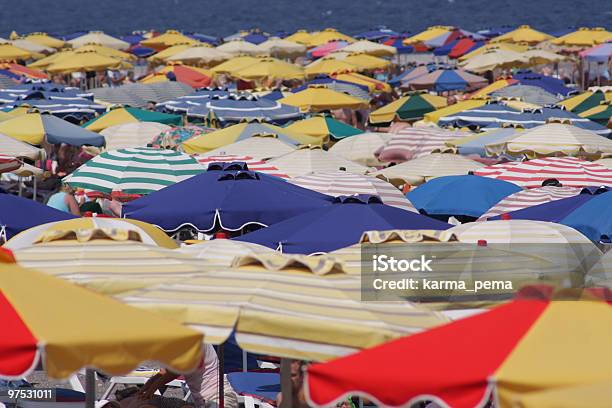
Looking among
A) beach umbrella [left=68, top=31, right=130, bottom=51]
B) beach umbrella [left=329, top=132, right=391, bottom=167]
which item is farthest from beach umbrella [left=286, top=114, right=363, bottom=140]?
beach umbrella [left=68, top=31, right=130, bottom=51]

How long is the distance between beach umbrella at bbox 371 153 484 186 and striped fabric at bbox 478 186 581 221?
2.22 meters

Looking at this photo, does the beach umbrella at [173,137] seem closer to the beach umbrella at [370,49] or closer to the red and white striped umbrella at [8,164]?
the red and white striped umbrella at [8,164]

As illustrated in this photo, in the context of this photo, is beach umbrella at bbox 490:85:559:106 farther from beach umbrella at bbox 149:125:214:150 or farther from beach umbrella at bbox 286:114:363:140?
beach umbrella at bbox 149:125:214:150

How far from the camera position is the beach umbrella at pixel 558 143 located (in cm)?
1380

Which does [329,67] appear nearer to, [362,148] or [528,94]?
[528,94]

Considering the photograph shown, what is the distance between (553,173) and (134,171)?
371 centimetres

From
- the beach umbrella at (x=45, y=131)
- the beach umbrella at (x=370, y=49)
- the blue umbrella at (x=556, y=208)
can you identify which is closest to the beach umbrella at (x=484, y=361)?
the blue umbrella at (x=556, y=208)

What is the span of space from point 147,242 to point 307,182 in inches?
164

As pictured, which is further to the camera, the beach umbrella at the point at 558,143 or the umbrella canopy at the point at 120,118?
the umbrella canopy at the point at 120,118

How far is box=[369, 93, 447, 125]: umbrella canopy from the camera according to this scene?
68.0 ft

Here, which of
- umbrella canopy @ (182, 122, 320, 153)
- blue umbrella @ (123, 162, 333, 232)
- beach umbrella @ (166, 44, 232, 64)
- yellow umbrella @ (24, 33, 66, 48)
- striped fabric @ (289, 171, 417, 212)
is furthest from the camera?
yellow umbrella @ (24, 33, 66, 48)

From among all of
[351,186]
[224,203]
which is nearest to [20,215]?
[224,203]

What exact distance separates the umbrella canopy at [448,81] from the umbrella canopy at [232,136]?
10164 mm

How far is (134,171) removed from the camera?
11180mm
